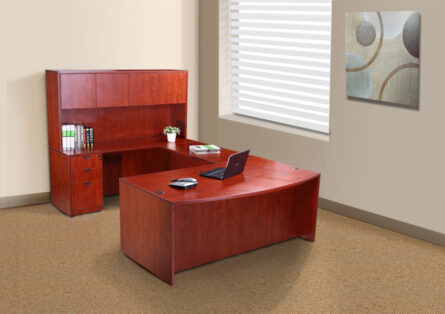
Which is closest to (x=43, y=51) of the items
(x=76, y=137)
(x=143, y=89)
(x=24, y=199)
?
(x=76, y=137)

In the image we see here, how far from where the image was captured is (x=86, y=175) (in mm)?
6344

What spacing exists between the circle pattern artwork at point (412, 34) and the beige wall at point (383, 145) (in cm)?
6

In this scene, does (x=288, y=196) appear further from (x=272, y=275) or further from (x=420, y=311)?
(x=420, y=311)

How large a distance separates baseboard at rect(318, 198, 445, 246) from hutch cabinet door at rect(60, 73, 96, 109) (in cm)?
285

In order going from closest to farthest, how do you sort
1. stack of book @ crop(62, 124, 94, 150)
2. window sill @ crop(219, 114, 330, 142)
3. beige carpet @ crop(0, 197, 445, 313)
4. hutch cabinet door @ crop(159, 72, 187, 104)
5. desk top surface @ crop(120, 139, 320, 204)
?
beige carpet @ crop(0, 197, 445, 313) → desk top surface @ crop(120, 139, 320, 204) → stack of book @ crop(62, 124, 94, 150) → window sill @ crop(219, 114, 330, 142) → hutch cabinet door @ crop(159, 72, 187, 104)

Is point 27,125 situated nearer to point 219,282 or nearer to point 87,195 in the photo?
point 87,195

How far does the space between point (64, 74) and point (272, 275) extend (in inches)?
123

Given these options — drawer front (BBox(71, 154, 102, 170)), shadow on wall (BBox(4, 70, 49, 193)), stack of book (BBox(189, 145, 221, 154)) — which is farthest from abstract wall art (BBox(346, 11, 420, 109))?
shadow on wall (BBox(4, 70, 49, 193))

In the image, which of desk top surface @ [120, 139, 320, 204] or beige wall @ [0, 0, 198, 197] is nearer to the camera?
desk top surface @ [120, 139, 320, 204]

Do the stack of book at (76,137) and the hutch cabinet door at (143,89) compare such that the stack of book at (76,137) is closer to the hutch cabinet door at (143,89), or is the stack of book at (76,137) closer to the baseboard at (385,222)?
the hutch cabinet door at (143,89)

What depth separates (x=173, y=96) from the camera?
7.16 meters

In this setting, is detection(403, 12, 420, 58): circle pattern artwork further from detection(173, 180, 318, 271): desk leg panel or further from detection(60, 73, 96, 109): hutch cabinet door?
detection(60, 73, 96, 109): hutch cabinet door

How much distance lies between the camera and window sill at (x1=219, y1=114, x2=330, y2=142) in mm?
6774

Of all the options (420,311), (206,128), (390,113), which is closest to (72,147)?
(206,128)
